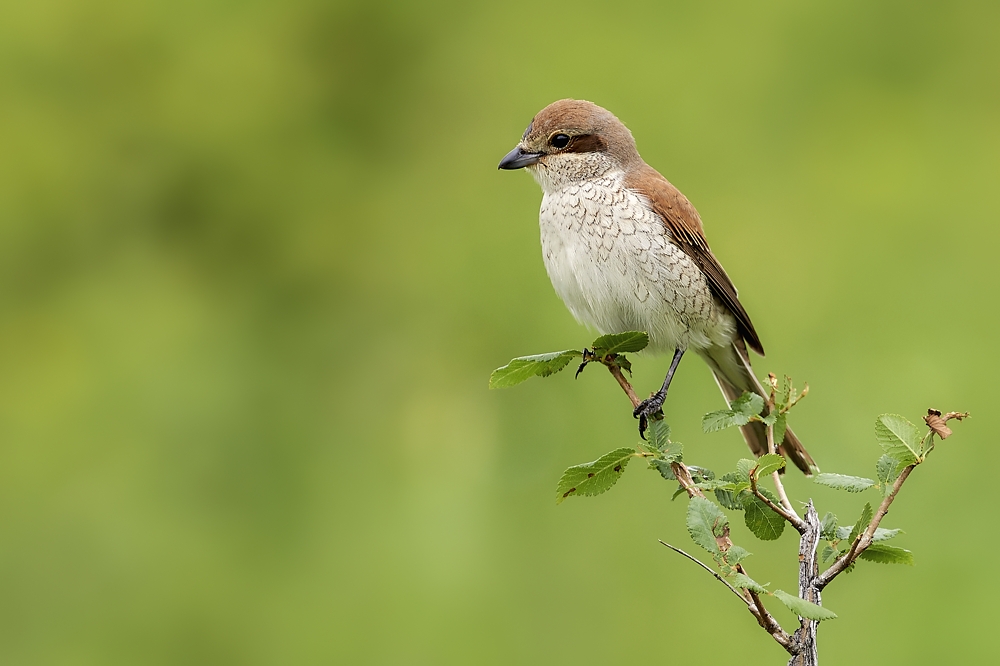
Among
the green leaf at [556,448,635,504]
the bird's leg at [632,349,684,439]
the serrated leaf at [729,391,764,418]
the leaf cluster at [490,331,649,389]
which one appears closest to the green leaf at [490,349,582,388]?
the leaf cluster at [490,331,649,389]

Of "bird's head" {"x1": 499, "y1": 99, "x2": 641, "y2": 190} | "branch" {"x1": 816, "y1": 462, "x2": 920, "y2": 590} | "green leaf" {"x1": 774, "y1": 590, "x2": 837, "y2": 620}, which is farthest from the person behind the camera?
"bird's head" {"x1": 499, "y1": 99, "x2": 641, "y2": 190}

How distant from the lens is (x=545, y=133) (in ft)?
9.59

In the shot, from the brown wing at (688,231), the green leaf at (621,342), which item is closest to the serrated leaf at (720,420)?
the green leaf at (621,342)

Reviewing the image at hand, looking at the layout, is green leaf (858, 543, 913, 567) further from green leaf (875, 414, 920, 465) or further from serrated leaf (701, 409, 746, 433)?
serrated leaf (701, 409, 746, 433)

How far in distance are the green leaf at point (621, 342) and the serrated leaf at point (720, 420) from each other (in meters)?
0.35

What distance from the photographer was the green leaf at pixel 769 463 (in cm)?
155

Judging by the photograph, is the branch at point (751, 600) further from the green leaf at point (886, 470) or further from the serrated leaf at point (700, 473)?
the green leaf at point (886, 470)

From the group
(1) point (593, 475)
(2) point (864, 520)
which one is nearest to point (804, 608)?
(2) point (864, 520)

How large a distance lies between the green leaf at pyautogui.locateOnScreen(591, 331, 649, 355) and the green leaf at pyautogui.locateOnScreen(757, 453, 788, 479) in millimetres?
560

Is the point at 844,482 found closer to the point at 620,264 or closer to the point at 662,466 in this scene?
the point at 662,466

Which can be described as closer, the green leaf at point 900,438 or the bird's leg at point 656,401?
the green leaf at point 900,438

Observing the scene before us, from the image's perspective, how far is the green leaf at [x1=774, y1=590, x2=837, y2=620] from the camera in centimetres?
133

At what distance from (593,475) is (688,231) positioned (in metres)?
1.26

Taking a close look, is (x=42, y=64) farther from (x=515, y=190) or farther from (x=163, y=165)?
(x=515, y=190)
